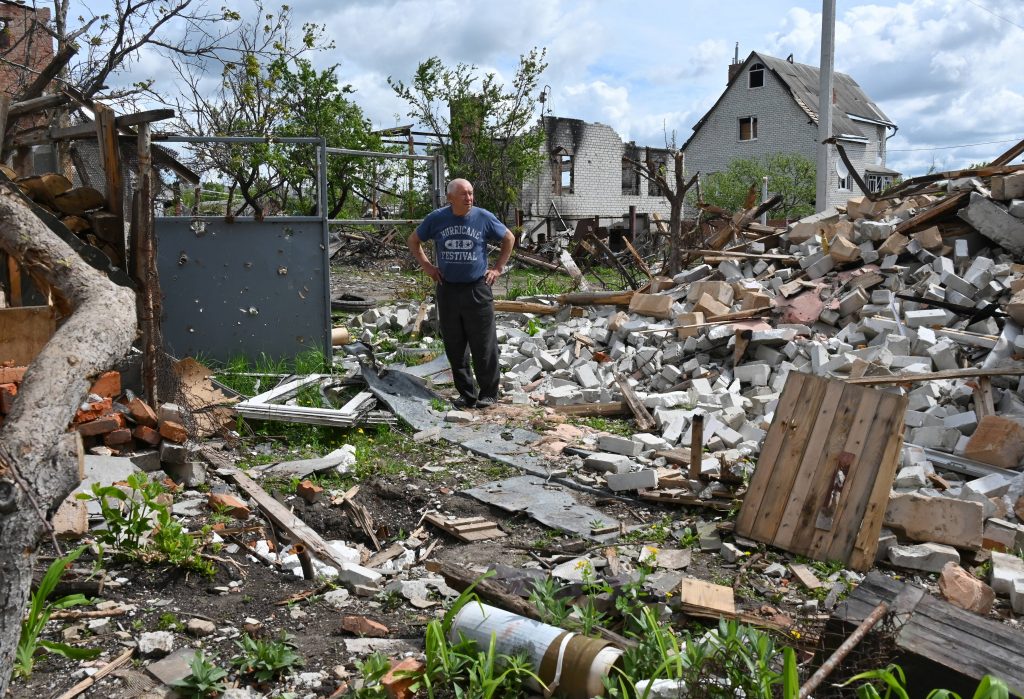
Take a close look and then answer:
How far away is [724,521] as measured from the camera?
16.8 feet

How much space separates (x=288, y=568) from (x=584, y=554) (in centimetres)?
158

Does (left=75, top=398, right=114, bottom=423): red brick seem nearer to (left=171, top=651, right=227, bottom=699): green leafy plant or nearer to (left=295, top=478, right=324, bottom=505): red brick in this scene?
(left=295, top=478, right=324, bottom=505): red brick

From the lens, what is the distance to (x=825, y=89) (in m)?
15.5

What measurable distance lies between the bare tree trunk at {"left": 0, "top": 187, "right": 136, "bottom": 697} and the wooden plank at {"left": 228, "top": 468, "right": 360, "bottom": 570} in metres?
1.45

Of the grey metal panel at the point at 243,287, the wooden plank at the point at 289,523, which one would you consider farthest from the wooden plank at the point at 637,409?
the wooden plank at the point at 289,523

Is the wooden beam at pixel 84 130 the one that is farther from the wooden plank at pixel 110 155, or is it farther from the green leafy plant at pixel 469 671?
the green leafy plant at pixel 469 671

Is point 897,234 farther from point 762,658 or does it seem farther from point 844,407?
point 762,658

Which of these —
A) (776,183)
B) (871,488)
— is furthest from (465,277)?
(776,183)

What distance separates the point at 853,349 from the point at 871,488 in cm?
387

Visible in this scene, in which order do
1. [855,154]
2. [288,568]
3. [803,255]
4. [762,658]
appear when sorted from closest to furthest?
1. [762,658]
2. [288,568]
3. [803,255]
4. [855,154]

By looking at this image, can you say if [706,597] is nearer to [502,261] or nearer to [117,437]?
[117,437]

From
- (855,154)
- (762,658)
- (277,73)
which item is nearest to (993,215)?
(762,658)

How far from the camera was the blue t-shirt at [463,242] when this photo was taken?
764 centimetres

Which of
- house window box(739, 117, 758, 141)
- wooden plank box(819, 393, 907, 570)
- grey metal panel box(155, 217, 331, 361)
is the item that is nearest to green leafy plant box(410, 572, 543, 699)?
wooden plank box(819, 393, 907, 570)
